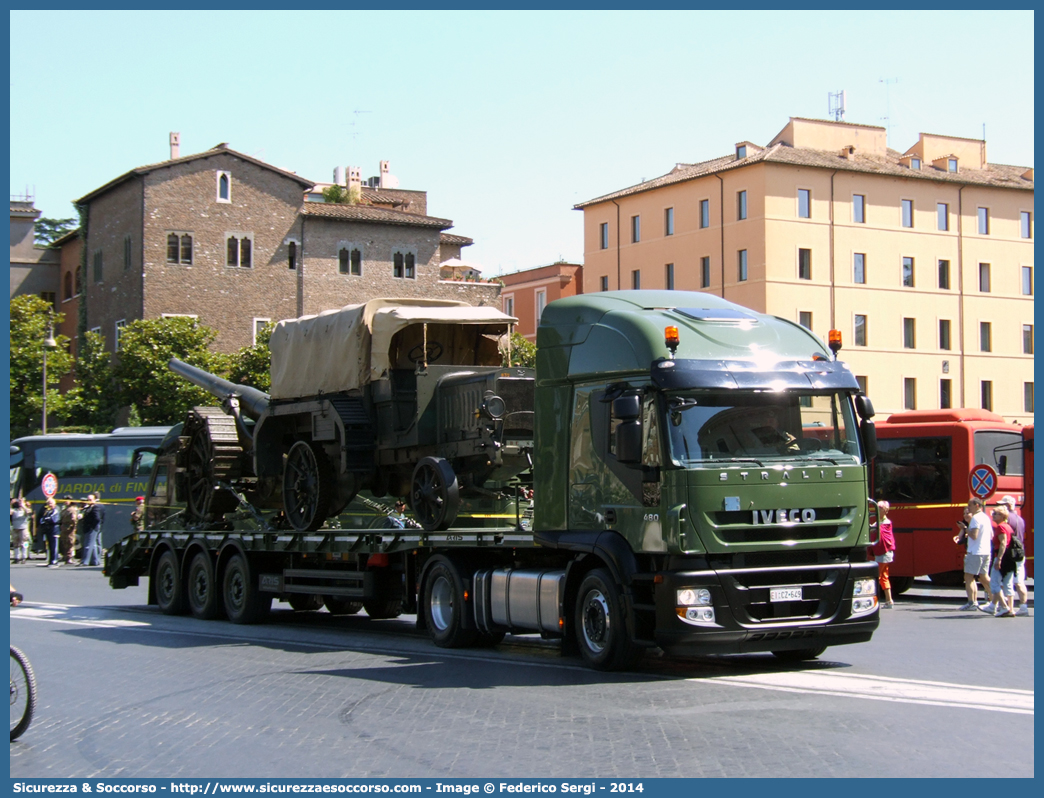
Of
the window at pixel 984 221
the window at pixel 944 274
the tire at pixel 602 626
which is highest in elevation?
the window at pixel 984 221

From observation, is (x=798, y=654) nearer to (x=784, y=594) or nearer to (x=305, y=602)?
(x=784, y=594)

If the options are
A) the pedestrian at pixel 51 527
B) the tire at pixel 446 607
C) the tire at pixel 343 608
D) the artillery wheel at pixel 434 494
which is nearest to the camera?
the tire at pixel 446 607

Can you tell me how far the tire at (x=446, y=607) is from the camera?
14156 millimetres

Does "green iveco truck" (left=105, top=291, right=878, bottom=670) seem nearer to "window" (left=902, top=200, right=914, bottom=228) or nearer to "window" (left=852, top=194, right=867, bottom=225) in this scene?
"window" (left=852, top=194, right=867, bottom=225)

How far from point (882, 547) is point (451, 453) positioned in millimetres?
8026

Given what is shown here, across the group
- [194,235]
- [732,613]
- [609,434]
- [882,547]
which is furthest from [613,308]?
[194,235]

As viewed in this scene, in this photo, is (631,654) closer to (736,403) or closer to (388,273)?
(736,403)

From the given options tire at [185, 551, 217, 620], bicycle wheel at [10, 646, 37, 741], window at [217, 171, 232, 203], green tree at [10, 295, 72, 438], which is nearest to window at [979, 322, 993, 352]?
window at [217, 171, 232, 203]

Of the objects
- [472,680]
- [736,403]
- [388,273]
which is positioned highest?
[388,273]

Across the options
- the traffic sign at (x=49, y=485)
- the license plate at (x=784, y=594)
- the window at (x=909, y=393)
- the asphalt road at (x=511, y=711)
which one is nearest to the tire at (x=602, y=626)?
the asphalt road at (x=511, y=711)

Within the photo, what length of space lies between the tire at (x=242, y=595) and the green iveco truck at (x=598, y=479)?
56cm

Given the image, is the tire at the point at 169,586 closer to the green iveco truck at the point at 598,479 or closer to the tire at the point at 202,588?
the tire at the point at 202,588

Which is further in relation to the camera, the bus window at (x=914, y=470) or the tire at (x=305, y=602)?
the bus window at (x=914, y=470)

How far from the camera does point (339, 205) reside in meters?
67.6
